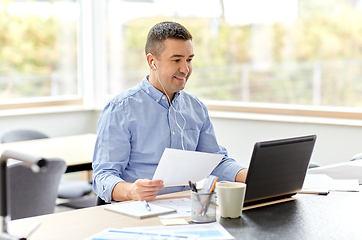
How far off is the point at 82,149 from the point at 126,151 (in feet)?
5.06

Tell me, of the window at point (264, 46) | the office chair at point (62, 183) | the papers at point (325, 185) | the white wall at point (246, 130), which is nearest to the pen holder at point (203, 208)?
the papers at point (325, 185)

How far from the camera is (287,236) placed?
4.02 feet

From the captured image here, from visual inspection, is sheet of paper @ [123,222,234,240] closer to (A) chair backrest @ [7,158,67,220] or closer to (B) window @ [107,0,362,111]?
(A) chair backrest @ [7,158,67,220]

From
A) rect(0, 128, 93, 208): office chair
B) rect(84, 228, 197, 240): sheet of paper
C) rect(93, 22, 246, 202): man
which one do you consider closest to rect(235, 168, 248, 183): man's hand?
rect(93, 22, 246, 202): man

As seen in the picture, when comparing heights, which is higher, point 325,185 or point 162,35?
point 162,35

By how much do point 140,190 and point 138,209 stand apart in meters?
0.08

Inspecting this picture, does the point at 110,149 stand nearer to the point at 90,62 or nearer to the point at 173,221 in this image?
the point at 173,221

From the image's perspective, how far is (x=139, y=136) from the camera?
72.1 inches

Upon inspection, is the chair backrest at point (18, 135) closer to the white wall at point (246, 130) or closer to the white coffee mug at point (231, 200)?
the white wall at point (246, 130)

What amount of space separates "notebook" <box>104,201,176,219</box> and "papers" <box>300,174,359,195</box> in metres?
0.56

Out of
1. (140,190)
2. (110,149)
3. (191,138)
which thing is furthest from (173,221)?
(191,138)

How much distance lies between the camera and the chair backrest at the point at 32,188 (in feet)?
7.54

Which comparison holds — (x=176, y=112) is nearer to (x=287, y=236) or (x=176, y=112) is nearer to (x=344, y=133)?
(x=287, y=236)

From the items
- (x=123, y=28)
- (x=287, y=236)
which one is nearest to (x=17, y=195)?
Result: (x=287, y=236)
